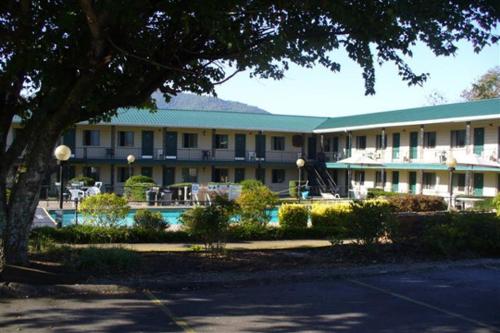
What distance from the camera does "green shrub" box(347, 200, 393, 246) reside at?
1011cm

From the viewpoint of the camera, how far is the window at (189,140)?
4409 cm

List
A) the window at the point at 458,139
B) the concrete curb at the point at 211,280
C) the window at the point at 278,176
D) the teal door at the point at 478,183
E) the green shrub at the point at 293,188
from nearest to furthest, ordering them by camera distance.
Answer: the concrete curb at the point at 211,280 → the teal door at the point at 478,183 → the window at the point at 458,139 → the green shrub at the point at 293,188 → the window at the point at 278,176

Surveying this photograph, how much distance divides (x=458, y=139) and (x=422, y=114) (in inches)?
113

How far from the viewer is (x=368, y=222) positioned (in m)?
10.1

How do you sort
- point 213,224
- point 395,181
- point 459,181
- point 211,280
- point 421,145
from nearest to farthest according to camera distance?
point 211,280 → point 213,224 → point 459,181 → point 421,145 → point 395,181

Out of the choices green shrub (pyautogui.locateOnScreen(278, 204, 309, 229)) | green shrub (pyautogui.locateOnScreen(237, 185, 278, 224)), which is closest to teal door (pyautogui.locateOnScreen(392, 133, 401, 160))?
green shrub (pyautogui.locateOnScreen(278, 204, 309, 229))

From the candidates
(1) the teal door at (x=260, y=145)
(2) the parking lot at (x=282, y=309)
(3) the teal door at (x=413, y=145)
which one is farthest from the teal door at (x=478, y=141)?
(2) the parking lot at (x=282, y=309)

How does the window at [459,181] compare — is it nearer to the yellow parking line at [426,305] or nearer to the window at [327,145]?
the window at [327,145]

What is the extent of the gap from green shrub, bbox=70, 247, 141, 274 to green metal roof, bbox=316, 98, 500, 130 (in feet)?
89.4

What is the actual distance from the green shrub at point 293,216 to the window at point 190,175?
80.4 ft

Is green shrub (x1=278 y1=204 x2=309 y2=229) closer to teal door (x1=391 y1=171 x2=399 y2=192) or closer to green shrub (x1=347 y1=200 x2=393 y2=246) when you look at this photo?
green shrub (x1=347 y1=200 x2=393 y2=246)

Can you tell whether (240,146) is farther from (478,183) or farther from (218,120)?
(478,183)

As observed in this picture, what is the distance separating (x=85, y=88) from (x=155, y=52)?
1.89 meters

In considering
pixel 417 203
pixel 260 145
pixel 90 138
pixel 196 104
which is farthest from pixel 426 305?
pixel 196 104
